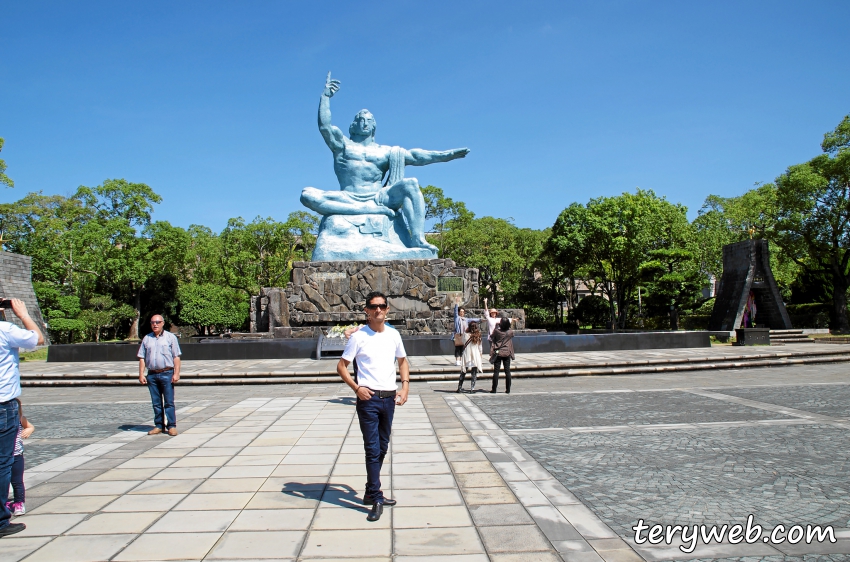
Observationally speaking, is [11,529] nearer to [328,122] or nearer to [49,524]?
[49,524]

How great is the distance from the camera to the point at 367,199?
2084cm

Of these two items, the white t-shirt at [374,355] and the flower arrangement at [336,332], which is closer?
the white t-shirt at [374,355]

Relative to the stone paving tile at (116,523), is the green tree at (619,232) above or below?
above

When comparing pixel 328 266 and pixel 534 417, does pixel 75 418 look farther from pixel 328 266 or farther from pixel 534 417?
pixel 328 266

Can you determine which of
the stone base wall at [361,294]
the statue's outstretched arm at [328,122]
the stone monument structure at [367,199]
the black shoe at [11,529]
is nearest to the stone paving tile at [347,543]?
the black shoe at [11,529]

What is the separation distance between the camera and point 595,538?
3.50 metres

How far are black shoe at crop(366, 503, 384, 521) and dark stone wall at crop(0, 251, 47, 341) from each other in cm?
2596

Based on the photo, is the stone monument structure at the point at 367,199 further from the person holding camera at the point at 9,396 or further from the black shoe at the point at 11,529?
the black shoe at the point at 11,529

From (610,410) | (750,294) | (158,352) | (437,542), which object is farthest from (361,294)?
(750,294)

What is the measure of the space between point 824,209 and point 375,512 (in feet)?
104

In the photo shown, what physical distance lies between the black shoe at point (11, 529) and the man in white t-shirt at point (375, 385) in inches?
82.1

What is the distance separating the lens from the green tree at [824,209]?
92.3ft

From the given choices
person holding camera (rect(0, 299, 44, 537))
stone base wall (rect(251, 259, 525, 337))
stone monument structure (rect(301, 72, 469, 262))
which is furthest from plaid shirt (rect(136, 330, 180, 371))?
stone monument structure (rect(301, 72, 469, 262))

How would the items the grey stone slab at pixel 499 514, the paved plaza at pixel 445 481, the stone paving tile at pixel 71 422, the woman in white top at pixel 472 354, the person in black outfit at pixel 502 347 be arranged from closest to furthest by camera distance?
1. the paved plaza at pixel 445 481
2. the grey stone slab at pixel 499 514
3. the stone paving tile at pixel 71 422
4. the person in black outfit at pixel 502 347
5. the woman in white top at pixel 472 354
